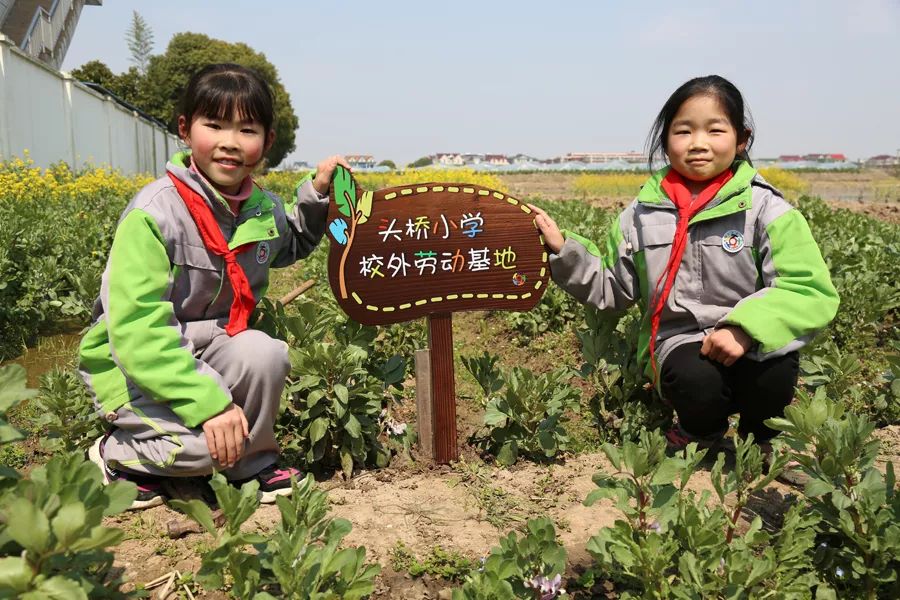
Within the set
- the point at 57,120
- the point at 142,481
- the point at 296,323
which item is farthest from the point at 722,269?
the point at 57,120

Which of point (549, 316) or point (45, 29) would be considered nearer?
point (549, 316)

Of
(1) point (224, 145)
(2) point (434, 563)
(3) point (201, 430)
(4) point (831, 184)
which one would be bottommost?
(2) point (434, 563)

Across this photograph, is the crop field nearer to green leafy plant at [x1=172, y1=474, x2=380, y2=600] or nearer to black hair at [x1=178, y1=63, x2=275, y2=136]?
green leafy plant at [x1=172, y1=474, x2=380, y2=600]

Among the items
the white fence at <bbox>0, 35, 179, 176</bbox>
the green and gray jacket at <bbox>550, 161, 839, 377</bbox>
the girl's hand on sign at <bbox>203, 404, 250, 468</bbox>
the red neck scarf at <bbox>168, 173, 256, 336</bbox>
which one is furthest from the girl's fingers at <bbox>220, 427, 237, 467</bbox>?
the white fence at <bbox>0, 35, 179, 176</bbox>

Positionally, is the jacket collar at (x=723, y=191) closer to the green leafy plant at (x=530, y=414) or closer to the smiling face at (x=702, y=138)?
the smiling face at (x=702, y=138)

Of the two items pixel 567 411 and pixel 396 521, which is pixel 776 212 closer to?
pixel 567 411

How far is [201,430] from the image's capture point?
2.23 metres

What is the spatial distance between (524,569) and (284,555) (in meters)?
0.57

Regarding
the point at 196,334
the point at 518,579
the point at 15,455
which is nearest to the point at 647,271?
the point at 518,579

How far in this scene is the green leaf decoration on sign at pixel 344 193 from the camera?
250 cm

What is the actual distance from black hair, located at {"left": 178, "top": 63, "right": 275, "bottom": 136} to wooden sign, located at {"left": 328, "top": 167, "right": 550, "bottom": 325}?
38cm

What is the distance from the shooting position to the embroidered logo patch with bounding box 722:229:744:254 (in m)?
2.60

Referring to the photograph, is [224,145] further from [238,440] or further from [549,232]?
[549,232]

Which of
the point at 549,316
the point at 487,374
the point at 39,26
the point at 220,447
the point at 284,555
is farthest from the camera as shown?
the point at 39,26
